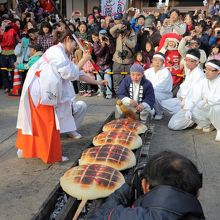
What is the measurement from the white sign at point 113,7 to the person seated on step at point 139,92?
6400 mm

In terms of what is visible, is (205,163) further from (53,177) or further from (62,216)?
(62,216)

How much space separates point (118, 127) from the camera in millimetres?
4652

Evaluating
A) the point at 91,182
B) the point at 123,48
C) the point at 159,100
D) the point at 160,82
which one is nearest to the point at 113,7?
the point at 123,48

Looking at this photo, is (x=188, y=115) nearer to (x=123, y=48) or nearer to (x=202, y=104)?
(x=202, y=104)

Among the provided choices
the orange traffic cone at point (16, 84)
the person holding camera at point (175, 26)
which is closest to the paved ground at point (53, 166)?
the orange traffic cone at point (16, 84)

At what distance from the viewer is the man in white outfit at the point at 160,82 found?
6.79 metres

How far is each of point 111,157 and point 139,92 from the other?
256cm

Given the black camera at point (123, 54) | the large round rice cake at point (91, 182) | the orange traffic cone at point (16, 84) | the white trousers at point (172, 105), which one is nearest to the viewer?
the large round rice cake at point (91, 182)

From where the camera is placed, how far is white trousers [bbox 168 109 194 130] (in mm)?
6156

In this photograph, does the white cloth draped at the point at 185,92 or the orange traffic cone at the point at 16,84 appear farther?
the orange traffic cone at the point at 16,84

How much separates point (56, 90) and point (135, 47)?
4447 mm

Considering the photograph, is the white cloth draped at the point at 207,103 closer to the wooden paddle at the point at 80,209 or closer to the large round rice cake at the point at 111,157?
the large round rice cake at the point at 111,157

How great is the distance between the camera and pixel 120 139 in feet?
13.9

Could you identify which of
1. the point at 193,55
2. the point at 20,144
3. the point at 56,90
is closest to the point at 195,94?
the point at 193,55
